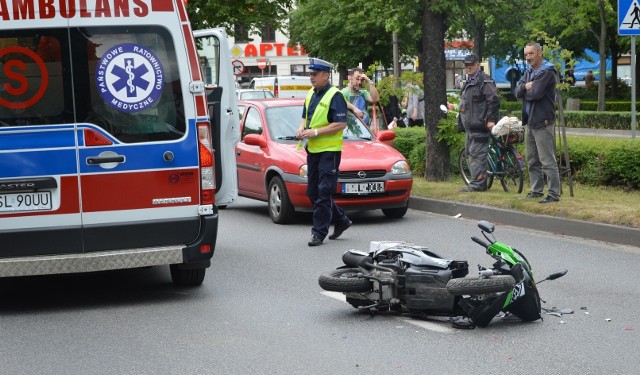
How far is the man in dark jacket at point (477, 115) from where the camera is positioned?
1554 centimetres

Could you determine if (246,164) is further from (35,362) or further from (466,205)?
(35,362)

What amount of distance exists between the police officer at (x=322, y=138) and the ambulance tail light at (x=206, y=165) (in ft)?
9.87

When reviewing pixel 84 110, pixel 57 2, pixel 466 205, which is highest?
pixel 57 2

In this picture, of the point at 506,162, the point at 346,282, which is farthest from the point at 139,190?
the point at 506,162

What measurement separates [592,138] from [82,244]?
10266mm

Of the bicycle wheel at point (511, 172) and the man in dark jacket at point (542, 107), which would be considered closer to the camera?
the man in dark jacket at point (542, 107)

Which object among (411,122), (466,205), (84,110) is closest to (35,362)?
(84,110)

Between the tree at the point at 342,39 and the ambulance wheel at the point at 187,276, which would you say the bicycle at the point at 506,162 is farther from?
the tree at the point at 342,39

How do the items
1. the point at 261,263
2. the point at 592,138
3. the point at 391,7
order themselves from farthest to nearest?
the point at 391,7, the point at 592,138, the point at 261,263

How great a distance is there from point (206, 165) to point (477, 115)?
7.50 metres

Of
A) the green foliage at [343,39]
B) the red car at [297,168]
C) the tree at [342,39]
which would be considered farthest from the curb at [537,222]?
the tree at [342,39]

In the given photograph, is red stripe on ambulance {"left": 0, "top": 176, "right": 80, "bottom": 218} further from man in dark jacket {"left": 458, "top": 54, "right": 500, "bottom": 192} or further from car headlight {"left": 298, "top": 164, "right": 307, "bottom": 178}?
man in dark jacket {"left": 458, "top": 54, "right": 500, "bottom": 192}

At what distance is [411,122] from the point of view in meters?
26.3

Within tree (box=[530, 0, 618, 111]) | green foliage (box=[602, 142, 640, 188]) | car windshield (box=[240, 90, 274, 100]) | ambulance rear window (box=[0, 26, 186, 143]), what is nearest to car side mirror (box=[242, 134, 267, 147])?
green foliage (box=[602, 142, 640, 188])
